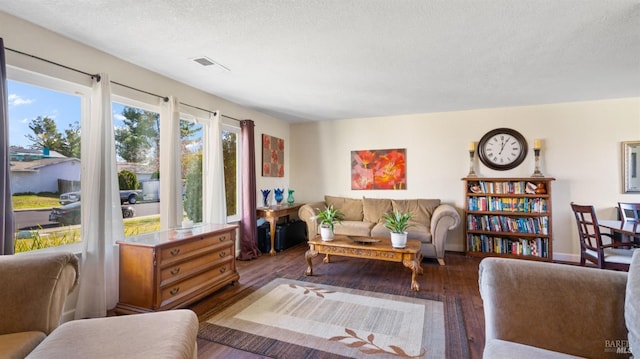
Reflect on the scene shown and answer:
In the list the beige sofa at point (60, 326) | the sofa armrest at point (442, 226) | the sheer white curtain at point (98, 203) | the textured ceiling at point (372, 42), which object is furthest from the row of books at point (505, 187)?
the sheer white curtain at point (98, 203)

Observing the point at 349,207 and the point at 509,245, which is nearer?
the point at 509,245

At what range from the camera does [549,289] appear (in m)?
1.36

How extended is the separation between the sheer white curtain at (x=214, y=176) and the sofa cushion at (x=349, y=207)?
6.63 ft

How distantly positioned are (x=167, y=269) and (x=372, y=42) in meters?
2.54

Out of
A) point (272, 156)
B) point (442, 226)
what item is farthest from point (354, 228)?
point (272, 156)

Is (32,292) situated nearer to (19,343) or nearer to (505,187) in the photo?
(19,343)

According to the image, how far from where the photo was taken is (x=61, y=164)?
237 centimetres

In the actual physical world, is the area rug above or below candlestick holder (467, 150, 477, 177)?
below

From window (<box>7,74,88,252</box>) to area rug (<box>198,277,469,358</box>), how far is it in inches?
58.2

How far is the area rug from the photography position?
195 centimetres

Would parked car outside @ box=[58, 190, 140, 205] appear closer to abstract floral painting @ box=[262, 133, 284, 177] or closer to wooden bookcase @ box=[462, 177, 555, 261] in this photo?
abstract floral painting @ box=[262, 133, 284, 177]

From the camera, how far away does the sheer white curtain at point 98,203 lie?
235cm

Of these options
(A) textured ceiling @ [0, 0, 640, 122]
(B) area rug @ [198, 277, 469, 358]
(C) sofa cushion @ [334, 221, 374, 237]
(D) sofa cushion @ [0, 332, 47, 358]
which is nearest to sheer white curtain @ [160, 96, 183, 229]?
(A) textured ceiling @ [0, 0, 640, 122]

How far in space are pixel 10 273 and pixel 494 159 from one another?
5.28 metres
